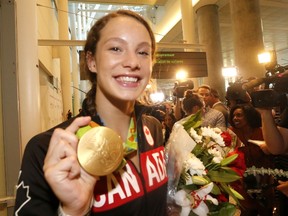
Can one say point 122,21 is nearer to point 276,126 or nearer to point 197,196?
point 197,196

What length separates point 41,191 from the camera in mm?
823

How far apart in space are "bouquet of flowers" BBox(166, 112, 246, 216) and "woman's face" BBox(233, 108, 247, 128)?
1568 mm

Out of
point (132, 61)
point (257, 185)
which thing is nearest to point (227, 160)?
point (132, 61)

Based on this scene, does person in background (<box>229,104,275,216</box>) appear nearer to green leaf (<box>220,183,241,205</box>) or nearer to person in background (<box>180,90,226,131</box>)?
green leaf (<box>220,183,241,205</box>)

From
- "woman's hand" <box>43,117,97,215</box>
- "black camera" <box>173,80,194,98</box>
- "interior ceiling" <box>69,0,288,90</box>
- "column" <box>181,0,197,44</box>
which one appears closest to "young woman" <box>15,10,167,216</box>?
"woman's hand" <box>43,117,97,215</box>

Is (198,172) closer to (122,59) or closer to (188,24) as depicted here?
(122,59)

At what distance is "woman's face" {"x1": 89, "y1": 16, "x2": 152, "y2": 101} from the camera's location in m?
1.06

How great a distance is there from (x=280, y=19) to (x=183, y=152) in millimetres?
12885

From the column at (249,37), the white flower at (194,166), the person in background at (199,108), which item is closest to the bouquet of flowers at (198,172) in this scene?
the white flower at (194,166)

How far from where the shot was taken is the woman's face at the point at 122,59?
41.6 inches

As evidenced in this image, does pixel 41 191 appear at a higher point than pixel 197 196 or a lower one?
higher

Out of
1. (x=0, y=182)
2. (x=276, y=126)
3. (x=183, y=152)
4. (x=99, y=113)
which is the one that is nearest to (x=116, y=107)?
(x=99, y=113)

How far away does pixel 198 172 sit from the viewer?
1.16 metres

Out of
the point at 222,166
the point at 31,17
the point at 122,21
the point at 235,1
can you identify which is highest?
the point at 235,1
